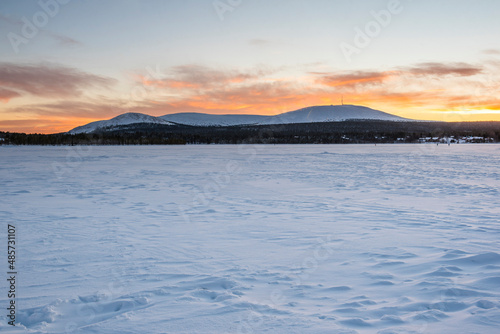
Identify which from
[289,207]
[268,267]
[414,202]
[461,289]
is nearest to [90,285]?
[268,267]

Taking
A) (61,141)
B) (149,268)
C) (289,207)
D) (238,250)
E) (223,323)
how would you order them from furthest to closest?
1. (61,141)
2. (289,207)
3. (238,250)
4. (149,268)
5. (223,323)

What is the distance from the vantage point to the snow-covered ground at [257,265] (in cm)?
307

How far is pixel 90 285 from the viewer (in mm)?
3775

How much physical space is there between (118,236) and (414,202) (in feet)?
22.0

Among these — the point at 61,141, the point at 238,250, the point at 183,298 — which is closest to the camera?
the point at 183,298

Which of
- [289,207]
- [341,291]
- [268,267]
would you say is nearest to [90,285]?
[268,267]

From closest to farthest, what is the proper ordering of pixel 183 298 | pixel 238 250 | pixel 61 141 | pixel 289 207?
pixel 183 298 < pixel 238 250 < pixel 289 207 < pixel 61 141

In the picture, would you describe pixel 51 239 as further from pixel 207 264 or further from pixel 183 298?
pixel 183 298

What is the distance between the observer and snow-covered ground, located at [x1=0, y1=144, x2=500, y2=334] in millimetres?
3072

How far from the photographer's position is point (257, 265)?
4.43 meters

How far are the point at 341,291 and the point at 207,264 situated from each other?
1.66 metres

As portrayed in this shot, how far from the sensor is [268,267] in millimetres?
4340

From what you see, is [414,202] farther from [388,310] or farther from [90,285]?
[90,285]

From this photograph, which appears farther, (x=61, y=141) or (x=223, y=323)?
(x=61, y=141)
